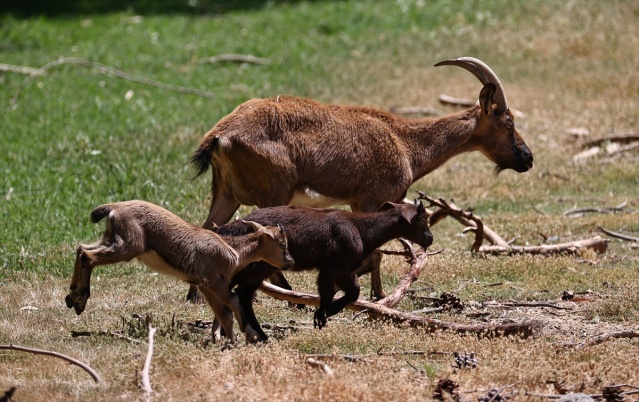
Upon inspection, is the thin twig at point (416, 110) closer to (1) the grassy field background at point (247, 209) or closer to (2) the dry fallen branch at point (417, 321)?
(1) the grassy field background at point (247, 209)

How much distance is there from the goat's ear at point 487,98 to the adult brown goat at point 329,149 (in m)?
0.01

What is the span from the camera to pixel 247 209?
44.4 feet

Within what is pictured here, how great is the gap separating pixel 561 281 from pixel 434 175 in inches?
227

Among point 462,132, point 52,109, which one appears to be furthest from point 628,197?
point 52,109

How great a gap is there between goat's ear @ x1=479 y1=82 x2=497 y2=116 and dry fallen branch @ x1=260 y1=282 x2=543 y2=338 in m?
3.41

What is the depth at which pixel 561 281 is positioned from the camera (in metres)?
10.8

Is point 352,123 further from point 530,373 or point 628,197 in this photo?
point 628,197

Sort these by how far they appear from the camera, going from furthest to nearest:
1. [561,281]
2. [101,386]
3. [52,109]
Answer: [52,109]
[561,281]
[101,386]

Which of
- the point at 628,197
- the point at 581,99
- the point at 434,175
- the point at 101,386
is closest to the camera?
the point at 101,386

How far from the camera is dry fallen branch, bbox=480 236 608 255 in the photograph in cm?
1195

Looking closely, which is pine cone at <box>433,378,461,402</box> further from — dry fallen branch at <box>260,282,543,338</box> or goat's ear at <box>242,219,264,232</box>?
goat's ear at <box>242,219,264,232</box>

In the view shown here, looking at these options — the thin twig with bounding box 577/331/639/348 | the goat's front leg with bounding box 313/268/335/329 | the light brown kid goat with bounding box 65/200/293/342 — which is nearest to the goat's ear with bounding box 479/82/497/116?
the goat's front leg with bounding box 313/268/335/329

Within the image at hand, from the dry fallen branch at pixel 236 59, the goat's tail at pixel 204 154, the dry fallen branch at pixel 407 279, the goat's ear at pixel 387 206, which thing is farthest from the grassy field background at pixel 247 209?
the goat's tail at pixel 204 154

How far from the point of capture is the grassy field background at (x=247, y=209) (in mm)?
7574
